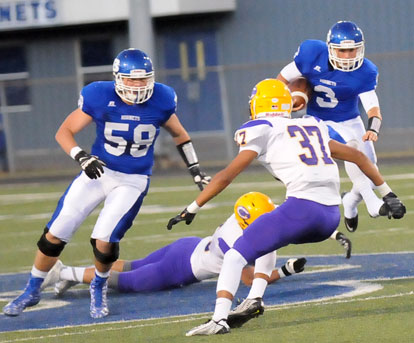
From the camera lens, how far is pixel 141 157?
6.72m

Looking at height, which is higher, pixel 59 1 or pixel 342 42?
pixel 59 1

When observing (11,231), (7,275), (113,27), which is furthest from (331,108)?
(113,27)

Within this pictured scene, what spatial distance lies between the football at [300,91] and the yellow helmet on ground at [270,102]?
1.70 meters

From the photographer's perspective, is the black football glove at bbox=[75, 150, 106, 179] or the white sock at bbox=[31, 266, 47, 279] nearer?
the black football glove at bbox=[75, 150, 106, 179]

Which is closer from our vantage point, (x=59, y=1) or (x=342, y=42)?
(x=342, y=42)

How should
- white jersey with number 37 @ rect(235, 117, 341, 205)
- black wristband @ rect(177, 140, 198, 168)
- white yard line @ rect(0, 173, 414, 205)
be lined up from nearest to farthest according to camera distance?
1. white jersey with number 37 @ rect(235, 117, 341, 205)
2. black wristband @ rect(177, 140, 198, 168)
3. white yard line @ rect(0, 173, 414, 205)

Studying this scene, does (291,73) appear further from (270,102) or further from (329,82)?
(270,102)

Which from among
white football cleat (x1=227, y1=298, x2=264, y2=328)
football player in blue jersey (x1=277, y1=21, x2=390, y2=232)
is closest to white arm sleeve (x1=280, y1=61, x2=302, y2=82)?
football player in blue jersey (x1=277, y1=21, x2=390, y2=232)

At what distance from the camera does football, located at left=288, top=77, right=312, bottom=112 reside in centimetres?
768

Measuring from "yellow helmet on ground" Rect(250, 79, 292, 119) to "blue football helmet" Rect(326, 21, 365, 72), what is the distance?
1.97m

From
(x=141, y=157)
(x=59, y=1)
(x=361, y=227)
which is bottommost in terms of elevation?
(x=361, y=227)

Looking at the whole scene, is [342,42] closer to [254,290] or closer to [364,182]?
[364,182]

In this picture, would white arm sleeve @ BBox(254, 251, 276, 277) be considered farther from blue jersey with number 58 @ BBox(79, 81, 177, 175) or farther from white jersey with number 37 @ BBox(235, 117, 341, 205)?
blue jersey with number 58 @ BBox(79, 81, 177, 175)

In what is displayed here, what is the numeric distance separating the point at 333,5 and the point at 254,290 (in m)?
14.8
